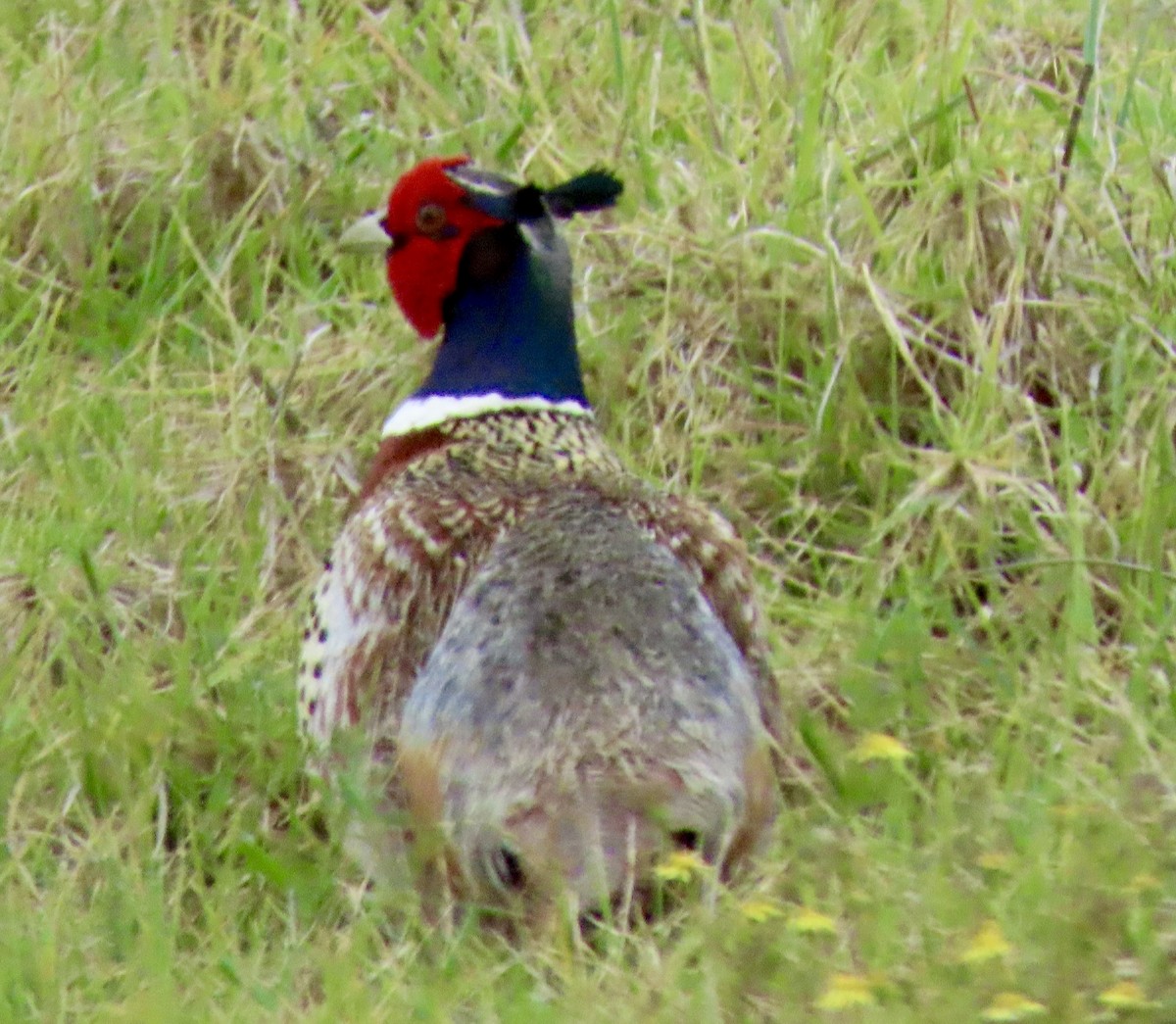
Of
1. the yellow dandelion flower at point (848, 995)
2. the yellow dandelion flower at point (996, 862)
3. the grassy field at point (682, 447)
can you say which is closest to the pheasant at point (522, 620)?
the grassy field at point (682, 447)

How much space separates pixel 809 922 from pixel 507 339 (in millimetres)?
1618

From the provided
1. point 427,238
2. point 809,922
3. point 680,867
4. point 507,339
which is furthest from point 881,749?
point 427,238

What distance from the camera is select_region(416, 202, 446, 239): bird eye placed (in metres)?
4.36

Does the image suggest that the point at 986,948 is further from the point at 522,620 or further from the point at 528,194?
the point at 528,194

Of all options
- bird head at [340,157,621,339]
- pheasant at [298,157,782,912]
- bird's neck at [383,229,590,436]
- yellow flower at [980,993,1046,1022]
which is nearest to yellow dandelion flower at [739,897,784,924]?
pheasant at [298,157,782,912]

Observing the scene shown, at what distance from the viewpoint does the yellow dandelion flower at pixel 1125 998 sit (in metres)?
2.75

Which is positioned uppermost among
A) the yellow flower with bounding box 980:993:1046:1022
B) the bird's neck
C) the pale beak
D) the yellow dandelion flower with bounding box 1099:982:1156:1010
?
the pale beak

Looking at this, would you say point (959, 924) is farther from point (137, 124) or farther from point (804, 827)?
point (137, 124)

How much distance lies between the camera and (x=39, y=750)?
412 cm

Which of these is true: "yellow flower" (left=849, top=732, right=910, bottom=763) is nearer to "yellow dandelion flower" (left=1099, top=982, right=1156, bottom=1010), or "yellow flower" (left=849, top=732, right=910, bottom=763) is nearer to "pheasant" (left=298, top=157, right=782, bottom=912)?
"pheasant" (left=298, top=157, right=782, bottom=912)

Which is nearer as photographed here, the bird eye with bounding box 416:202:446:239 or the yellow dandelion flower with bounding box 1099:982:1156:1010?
the yellow dandelion flower with bounding box 1099:982:1156:1010

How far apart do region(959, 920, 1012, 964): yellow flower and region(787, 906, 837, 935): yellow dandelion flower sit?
0.21 m

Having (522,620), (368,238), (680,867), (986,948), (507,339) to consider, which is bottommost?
(680,867)

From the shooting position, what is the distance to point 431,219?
4371mm
